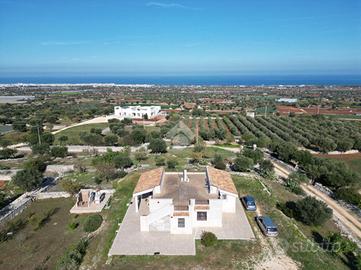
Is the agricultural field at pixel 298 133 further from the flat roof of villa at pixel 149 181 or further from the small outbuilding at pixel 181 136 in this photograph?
the flat roof of villa at pixel 149 181

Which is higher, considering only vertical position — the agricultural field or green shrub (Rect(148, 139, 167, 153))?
green shrub (Rect(148, 139, 167, 153))

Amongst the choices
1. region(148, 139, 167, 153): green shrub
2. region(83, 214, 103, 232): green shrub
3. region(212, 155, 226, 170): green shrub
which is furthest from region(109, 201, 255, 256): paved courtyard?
region(148, 139, 167, 153): green shrub

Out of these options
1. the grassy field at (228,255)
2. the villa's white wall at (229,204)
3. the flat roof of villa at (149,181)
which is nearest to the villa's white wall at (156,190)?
the flat roof of villa at (149,181)

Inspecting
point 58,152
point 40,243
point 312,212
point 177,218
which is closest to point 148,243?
point 177,218

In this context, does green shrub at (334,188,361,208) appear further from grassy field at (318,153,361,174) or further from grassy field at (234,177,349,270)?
grassy field at (318,153,361,174)

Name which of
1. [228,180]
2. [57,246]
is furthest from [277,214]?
[57,246]

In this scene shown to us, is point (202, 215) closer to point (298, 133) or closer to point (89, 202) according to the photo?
point (89, 202)
